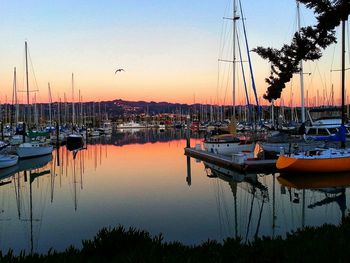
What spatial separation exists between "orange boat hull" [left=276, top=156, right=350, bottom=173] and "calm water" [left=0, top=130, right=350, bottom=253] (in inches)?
35.5

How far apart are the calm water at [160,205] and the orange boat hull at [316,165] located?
90 cm

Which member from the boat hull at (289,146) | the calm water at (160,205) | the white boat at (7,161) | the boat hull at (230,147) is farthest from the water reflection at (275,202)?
the white boat at (7,161)

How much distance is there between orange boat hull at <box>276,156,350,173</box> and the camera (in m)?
22.5

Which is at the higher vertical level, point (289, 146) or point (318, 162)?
point (289, 146)

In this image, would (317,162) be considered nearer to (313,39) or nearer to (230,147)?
(313,39)

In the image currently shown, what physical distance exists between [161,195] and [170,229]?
21.9 ft

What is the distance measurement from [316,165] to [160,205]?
400 inches

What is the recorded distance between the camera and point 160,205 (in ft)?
57.9

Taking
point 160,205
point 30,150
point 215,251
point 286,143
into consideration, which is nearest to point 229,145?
point 286,143

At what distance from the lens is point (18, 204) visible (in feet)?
60.5

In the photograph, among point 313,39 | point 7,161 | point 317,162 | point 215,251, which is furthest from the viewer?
point 7,161

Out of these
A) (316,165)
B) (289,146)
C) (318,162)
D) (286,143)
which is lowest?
(316,165)

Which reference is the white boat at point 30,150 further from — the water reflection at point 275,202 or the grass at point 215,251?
the grass at point 215,251

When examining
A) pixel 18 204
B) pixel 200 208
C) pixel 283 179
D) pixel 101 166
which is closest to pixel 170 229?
pixel 200 208
